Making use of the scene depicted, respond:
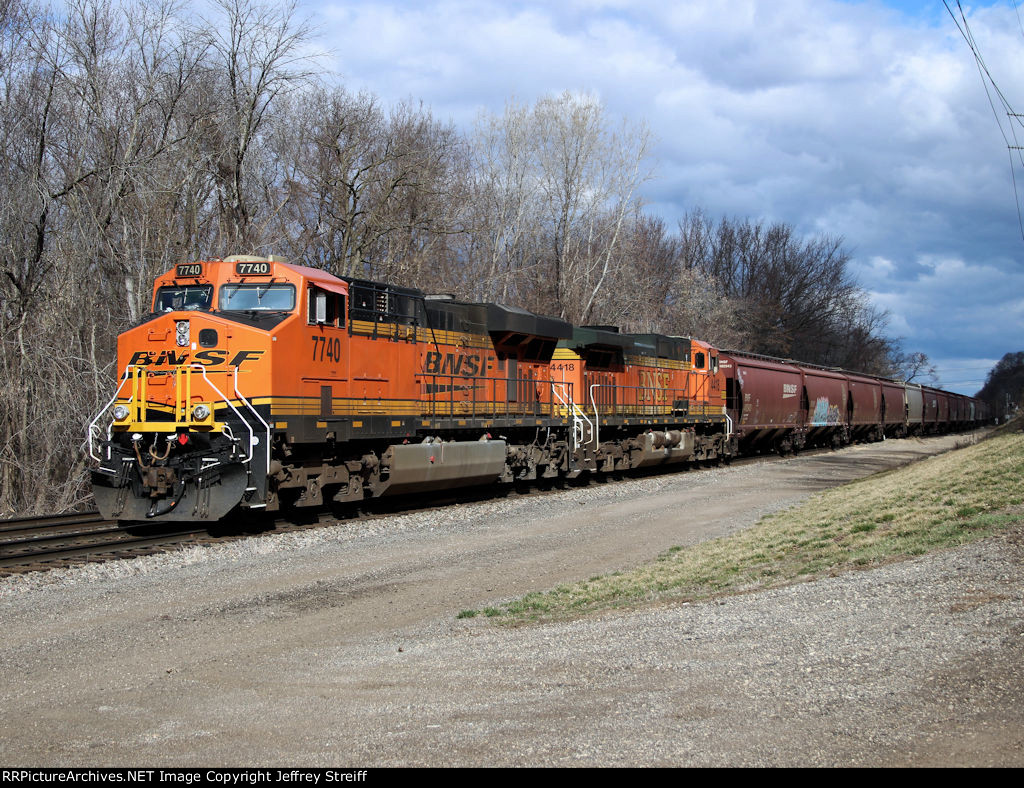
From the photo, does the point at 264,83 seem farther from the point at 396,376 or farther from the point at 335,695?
the point at 335,695

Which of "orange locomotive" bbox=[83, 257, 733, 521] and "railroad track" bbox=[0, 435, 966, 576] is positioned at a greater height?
"orange locomotive" bbox=[83, 257, 733, 521]

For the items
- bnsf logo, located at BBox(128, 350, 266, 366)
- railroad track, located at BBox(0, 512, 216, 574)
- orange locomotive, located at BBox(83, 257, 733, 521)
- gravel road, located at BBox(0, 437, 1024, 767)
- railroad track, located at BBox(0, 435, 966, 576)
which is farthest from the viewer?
bnsf logo, located at BBox(128, 350, 266, 366)

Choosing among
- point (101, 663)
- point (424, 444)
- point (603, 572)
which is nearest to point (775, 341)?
point (424, 444)

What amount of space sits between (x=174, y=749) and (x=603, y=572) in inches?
250

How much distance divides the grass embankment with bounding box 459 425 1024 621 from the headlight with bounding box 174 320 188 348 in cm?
702

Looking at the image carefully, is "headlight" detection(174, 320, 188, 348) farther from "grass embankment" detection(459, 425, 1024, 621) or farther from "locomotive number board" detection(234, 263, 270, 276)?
"grass embankment" detection(459, 425, 1024, 621)

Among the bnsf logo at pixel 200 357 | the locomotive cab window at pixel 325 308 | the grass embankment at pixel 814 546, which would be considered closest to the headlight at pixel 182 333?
the bnsf logo at pixel 200 357

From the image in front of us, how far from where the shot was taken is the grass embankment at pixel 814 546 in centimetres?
843

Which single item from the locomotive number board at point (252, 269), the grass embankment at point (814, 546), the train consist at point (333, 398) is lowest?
the grass embankment at point (814, 546)

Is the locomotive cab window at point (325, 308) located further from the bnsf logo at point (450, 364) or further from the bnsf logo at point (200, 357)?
the bnsf logo at point (450, 364)

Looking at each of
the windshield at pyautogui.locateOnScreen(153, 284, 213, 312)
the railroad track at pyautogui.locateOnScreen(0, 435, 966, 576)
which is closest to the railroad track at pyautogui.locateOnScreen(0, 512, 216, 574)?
the railroad track at pyautogui.locateOnScreen(0, 435, 966, 576)

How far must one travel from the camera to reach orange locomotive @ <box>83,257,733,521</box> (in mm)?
12633

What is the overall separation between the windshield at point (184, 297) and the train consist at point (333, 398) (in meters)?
0.02

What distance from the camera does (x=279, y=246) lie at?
83.1ft
